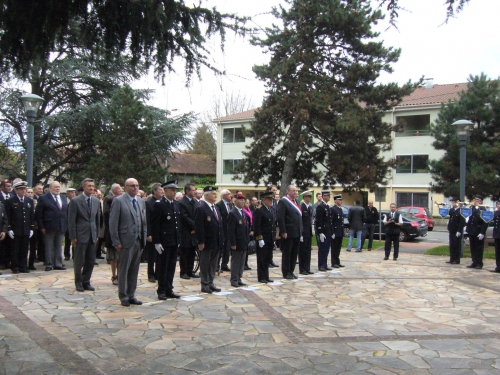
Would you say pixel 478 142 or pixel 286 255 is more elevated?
pixel 478 142

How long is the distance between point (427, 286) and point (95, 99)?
809 inches

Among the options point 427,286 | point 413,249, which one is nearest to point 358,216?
point 413,249

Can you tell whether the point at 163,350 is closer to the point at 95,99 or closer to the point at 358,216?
the point at 358,216

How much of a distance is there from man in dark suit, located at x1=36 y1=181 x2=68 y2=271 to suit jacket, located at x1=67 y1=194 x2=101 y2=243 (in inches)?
106

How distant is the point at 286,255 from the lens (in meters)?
11.6

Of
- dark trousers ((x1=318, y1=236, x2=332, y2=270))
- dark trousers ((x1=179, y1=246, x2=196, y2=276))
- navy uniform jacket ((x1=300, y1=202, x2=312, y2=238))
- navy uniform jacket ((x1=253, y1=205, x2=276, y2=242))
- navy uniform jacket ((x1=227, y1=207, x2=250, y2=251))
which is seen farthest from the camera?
dark trousers ((x1=318, y1=236, x2=332, y2=270))

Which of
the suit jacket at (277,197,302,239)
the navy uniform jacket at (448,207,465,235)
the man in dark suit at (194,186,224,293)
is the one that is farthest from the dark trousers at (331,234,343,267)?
the man in dark suit at (194,186,224,293)

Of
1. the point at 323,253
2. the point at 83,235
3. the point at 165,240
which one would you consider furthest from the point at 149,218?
the point at 323,253

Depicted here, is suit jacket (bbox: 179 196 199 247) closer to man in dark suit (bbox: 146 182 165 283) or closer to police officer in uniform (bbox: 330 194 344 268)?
man in dark suit (bbox: 146 182 165 283)

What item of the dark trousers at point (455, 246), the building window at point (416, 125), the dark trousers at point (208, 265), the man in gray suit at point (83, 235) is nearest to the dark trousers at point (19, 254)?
the man in gray suit at point (83, 235)

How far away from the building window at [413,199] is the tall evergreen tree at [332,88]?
18627 millimetres

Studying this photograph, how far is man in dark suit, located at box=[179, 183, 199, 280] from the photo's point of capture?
34.6 feet

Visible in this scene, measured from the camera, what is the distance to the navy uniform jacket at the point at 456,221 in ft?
50.9

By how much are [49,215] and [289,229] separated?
563cm
